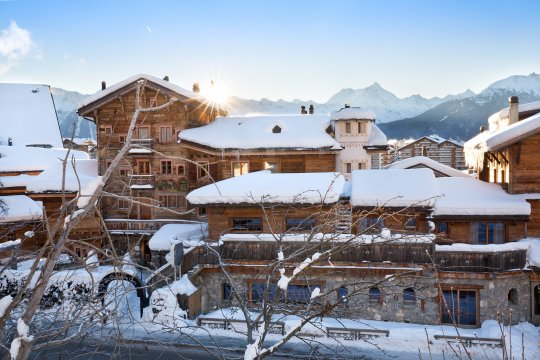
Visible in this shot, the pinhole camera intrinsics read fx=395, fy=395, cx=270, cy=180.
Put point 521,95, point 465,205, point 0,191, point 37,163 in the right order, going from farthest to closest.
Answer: point 521,95 < point 37,163 < point 0,191 < point 465,205

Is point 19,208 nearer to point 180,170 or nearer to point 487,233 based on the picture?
point 180,170

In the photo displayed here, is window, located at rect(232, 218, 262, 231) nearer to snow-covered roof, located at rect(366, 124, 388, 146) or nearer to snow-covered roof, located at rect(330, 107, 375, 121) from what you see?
snow-covered roof, located at rect(330, 107, 375, 121)

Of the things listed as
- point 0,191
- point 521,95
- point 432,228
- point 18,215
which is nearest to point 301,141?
point 432,228

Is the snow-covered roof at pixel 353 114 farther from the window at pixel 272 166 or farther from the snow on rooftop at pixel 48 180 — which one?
the snow on rooftop at pixel 48 180

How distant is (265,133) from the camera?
95.3ft

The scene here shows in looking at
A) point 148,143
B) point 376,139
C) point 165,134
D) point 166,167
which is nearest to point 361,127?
point 376,139

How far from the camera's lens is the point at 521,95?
305ft

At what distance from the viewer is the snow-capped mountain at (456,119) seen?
2926 inches

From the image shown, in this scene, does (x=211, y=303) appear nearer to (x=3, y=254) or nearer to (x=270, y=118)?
(x=3, y=254)

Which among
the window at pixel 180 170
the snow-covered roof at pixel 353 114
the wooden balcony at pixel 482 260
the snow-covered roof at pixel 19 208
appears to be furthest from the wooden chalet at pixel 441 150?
the snow-covered roof at pixel 19 208

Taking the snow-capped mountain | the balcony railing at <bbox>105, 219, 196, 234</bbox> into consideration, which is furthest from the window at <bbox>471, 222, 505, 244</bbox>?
the snow-capped mountain

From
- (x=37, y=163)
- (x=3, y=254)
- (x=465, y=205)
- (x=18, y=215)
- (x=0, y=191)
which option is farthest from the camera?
(x=37, y=163)

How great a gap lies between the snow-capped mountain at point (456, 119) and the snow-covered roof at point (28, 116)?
191 feet

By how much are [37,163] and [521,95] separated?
10108 cm
